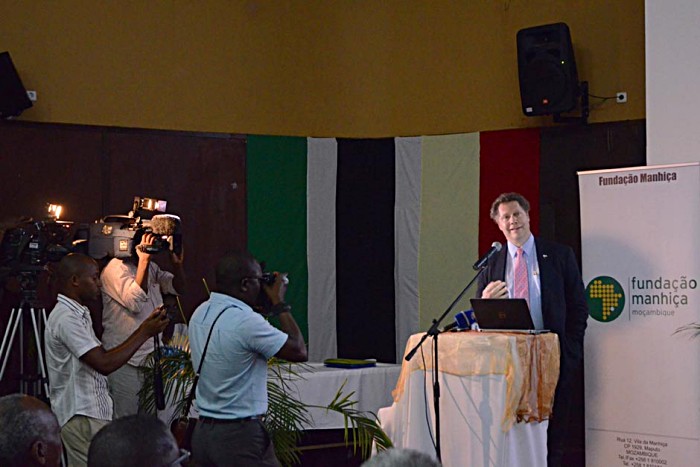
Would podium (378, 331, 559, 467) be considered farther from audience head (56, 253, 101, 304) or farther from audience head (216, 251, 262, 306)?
audience head (56, 253, 101, 304)

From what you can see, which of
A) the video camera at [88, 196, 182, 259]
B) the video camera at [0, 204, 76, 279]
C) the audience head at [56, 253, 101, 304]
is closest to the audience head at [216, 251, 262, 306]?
the audience head at [56, 253, 101, 304]

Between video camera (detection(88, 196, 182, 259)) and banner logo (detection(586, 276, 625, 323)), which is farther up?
video camera (detection(88, 196, 182, 259))

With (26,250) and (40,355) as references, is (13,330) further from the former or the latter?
(26,250)

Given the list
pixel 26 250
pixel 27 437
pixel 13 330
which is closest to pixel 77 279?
pixel 26 250

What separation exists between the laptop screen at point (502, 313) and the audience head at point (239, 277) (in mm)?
1390

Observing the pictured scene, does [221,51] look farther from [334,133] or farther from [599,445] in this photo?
[599,445]

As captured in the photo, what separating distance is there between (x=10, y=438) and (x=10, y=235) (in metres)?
3.64

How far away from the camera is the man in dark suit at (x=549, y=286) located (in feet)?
18.6

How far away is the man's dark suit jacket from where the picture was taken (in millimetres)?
5688

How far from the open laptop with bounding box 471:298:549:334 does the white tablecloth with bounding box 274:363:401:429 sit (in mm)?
1680

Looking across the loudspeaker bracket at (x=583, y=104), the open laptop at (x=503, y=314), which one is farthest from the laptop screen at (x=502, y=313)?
the loudspeaker bracket at (x=583, y=104)

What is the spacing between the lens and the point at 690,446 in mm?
5883

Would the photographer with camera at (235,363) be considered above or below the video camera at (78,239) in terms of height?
below

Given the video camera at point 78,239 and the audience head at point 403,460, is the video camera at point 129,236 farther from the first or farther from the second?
the audience head at point 403,460
